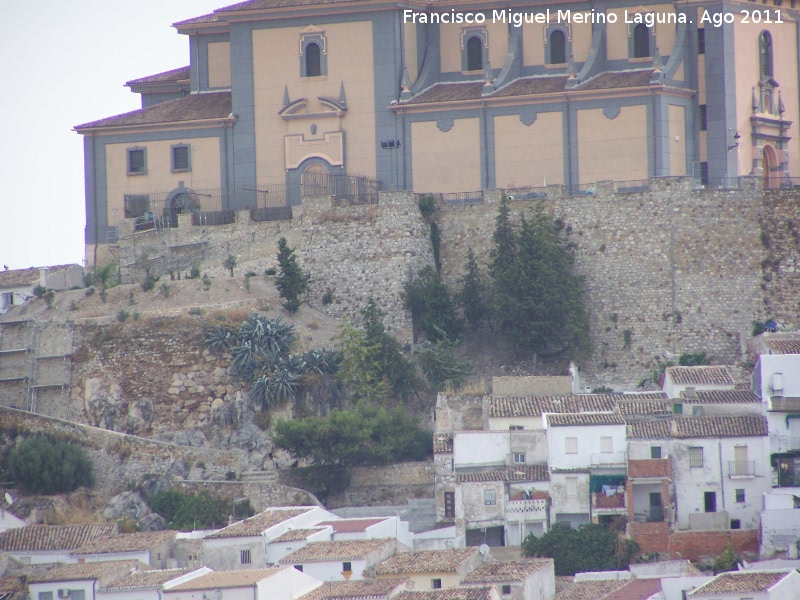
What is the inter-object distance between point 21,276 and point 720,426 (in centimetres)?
2608

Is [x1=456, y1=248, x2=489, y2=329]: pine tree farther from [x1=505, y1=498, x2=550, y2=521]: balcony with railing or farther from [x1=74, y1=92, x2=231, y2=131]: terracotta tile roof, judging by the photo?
[x1=74, y1=92, x2=231, y2=131]: terracotta tile roof

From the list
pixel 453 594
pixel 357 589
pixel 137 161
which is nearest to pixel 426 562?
pixel 357 589

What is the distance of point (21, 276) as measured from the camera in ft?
235

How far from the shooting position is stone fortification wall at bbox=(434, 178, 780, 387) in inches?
2520

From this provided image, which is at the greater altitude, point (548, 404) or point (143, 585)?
point (548, 404)

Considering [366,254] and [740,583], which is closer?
[740,583]

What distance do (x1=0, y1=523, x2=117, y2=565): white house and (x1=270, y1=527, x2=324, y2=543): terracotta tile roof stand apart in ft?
16.7

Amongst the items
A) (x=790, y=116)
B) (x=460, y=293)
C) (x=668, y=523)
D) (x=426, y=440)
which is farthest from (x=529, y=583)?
(x=790, y=116)

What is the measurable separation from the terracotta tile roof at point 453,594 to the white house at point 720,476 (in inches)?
285

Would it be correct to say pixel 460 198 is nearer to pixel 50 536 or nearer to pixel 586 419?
pixel 586 419

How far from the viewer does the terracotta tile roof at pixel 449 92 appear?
227ft

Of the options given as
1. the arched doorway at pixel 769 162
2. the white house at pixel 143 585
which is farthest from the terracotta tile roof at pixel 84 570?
the arched doorway at pixel 769 162

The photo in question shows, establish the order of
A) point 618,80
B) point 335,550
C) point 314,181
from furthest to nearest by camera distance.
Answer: point 314,181 → point 618,80 → point 335,550

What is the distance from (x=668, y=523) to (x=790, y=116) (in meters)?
19.7
